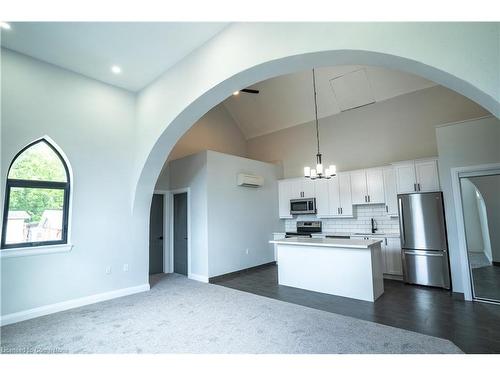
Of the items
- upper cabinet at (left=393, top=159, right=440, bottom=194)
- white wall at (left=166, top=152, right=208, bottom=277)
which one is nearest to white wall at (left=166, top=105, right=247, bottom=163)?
white wall at (left=166, top=152, right=208, bottom=277)

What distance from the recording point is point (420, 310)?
360 centimetres

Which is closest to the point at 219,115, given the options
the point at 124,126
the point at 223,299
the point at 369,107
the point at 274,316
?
the point at 124,126

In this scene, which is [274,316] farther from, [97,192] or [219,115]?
[219,115]

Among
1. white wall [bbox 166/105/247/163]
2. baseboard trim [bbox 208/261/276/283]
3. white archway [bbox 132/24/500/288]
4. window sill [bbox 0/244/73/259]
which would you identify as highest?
white wall [bbox 166/105/247/163]

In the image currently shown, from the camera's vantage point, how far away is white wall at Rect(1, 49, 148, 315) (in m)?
3.61

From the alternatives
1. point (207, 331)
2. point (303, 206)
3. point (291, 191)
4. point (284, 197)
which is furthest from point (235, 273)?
point (207, 331)

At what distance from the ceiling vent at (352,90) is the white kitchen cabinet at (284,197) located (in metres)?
2.47

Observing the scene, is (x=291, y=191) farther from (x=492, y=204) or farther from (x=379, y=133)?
(x=492, y=204)

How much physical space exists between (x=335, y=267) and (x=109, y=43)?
190 inches

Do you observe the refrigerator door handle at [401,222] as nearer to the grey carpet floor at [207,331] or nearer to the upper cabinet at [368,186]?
the upper cabinet at [368,186]

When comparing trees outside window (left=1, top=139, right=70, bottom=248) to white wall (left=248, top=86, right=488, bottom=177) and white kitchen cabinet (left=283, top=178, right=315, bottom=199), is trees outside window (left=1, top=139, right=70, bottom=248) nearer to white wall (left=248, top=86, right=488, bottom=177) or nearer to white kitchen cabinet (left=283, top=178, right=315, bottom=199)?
white kitchen cabinet (left=283, top=178, right=315, bottom=199)

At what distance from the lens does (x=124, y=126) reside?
4.83 m

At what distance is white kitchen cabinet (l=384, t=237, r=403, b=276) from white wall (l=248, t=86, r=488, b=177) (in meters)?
1.82
